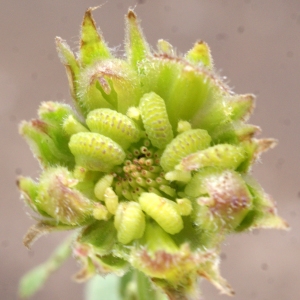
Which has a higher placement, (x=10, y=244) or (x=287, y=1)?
(x=287, y=1)

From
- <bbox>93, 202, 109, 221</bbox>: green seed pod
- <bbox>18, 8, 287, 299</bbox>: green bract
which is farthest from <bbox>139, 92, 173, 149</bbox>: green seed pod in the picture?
<bbox>93, 202, 109, 221</bbox>: green seed pod

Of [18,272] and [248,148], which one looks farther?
[18,272]

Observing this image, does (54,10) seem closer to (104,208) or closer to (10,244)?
(10,244)

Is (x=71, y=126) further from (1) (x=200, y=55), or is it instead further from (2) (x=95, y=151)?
(1) (x=200, y=55)

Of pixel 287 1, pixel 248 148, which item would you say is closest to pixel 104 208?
pixel 248 148

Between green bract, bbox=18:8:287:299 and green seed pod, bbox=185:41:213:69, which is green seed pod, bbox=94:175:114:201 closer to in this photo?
green bract, bbox=18:8:287:299

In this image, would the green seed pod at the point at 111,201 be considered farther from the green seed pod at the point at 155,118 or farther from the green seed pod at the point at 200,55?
the green seed pod at the point at 200,55
